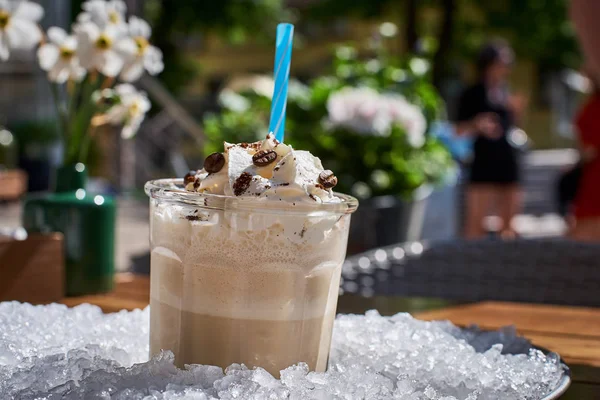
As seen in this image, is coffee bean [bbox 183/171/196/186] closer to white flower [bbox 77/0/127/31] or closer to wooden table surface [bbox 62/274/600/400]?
wooden table surface [bbox 62/274/600/400]

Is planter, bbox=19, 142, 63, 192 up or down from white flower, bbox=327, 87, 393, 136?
down

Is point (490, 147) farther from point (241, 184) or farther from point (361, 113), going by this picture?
point (241, 184)

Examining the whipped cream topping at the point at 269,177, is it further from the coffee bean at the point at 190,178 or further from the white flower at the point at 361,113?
the white flower at the point at 361,113

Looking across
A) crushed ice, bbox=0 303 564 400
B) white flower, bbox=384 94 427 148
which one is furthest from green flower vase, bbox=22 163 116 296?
white flower, bbox=384 94 427 148

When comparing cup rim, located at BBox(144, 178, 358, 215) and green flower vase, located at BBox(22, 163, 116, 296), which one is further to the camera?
green flower vase, located at BBox(22, 163, 116, 296)

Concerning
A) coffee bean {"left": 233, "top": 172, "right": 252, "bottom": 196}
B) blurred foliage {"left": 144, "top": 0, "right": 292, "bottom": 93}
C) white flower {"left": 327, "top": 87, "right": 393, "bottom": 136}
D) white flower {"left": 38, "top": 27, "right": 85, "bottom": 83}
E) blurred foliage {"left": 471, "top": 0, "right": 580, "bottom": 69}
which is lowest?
white flower {"left": 327, "top": 87, "right": 393, "bottom": 136}

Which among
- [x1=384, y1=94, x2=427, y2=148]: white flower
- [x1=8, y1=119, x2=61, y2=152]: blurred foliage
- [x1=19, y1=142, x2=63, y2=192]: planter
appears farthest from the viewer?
[x1=19, y1=142, x2=63, y2=192]: planter

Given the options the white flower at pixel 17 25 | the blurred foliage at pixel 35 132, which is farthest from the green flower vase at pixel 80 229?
the blurred foliage at pixel 35 132

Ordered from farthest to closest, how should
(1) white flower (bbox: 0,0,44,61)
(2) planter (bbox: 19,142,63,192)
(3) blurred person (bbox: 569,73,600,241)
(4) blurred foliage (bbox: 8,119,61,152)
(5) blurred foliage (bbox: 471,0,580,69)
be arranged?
(5) blurred foliage (bbox: 471,0,580,69), (2) planter (bbox: 19,142,63,192), (4) blurred foliage (bbox: 8,119,61,152), (3) blurred person (bbox: 569,73,600,241), (1) white flower (bbox: 0,0,44,61)
